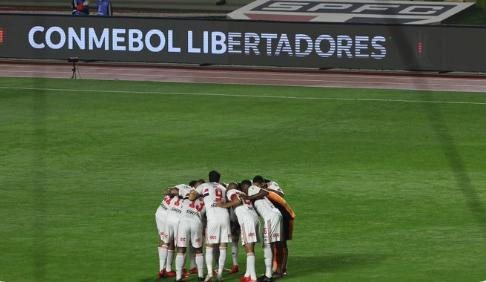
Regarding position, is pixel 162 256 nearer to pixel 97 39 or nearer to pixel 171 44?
pixel 171 44

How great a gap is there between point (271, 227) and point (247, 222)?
0.46 metres

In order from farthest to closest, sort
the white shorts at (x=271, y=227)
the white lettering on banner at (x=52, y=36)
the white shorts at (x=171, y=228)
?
the white lettering on banner at (x=52, y=36), the white shorts at (x=171, y=228), the white shorts at (x=271, y=227)

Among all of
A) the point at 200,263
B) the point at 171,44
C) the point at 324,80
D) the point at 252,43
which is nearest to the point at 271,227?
the point at 200,263

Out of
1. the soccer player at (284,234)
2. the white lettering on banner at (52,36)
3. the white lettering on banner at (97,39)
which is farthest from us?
the white lettering on banner at (52,36)

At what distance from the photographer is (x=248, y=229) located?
21984 millimetres

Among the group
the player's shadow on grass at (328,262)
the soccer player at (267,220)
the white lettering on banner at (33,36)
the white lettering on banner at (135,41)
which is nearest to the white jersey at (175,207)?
the soccer player at (267,220)

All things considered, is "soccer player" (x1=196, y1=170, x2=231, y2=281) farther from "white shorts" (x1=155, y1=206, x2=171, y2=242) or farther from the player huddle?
"white shorts" (x1=155, y1=206, x2=171, y2=242)

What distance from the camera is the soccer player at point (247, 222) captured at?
71.9 ft

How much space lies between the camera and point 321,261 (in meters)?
23.9

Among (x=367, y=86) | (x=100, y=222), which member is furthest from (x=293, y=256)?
(x=367, y=86)

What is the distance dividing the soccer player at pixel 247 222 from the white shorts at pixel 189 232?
0.52 m

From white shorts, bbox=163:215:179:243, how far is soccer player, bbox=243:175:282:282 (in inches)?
48.9

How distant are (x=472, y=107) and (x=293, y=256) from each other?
17067 millimetres

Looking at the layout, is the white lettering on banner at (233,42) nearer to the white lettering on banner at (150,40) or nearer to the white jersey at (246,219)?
the white lettering on banner at (150,40)
